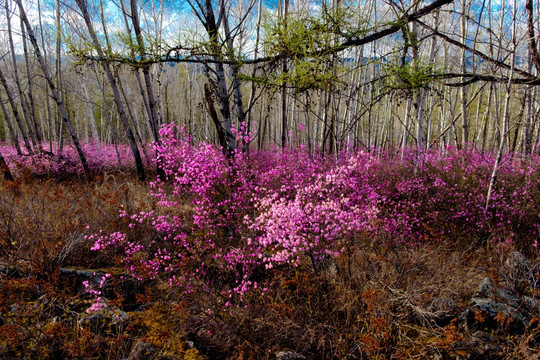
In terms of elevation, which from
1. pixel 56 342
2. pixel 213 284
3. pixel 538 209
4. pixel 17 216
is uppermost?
pixel 17 216

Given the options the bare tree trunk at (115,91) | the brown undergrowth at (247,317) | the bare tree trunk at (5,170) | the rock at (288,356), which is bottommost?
the rock at (288,356)

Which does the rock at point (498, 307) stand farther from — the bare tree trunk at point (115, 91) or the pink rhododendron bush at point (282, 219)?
the bare tree trunk at point (115, 91)

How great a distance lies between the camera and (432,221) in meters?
4.73

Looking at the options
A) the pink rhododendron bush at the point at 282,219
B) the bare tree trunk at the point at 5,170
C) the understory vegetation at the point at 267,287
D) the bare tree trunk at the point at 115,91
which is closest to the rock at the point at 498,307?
the understory vegetation at the point at 267,287

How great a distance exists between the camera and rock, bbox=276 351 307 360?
Result: 220 cm

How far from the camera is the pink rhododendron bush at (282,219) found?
9.05ft

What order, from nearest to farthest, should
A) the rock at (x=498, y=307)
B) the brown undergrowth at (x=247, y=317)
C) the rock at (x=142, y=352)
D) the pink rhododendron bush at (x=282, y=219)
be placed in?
the rock at (x=142, y=352), the brown undergrowth at (x=247, y=317), the rock at (x=498, y=307), the pink rhododendron bush at (x=282, y=219)

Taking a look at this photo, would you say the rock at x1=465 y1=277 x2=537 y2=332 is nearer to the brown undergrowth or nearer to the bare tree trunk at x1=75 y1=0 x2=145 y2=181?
the brown undergrowth

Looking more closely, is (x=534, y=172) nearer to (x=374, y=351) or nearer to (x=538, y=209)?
(x=538, y=209)

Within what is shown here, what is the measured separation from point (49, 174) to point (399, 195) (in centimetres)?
931

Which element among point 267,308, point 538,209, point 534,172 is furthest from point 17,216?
point 534,172

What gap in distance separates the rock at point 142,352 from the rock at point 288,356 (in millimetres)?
1006

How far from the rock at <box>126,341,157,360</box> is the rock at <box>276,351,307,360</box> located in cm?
101

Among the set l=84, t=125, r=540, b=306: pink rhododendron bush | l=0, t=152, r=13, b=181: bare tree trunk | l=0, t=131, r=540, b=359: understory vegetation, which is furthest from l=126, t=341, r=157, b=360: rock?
l=0, t=152, r=13, b=181: bare tree trunk
